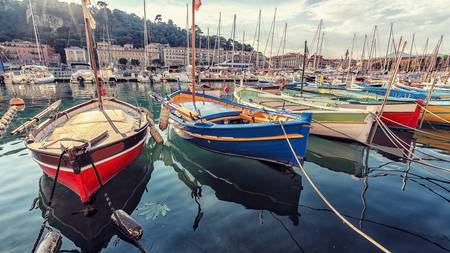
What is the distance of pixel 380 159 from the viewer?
36.7ft

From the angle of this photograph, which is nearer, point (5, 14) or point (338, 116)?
point (338, 116)

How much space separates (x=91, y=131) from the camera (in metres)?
7.93

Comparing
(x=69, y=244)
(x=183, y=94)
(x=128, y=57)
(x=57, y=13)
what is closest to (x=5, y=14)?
(x=57, y=13)

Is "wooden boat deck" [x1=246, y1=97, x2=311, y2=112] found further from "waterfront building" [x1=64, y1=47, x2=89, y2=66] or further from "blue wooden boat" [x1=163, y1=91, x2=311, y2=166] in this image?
"waterfront building" [x1=64, y1=47, x2=89, y2=66]

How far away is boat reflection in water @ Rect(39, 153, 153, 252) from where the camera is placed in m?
5.67

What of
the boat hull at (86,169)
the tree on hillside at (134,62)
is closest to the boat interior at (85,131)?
the boat hull at (86,169)

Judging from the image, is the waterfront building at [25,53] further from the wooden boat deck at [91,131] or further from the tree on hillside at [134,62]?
the wooden boat deck at [91,131]

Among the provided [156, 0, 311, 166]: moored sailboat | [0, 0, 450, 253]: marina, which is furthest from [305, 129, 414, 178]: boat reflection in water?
[156, 0, 311, 166]: moored sailboat

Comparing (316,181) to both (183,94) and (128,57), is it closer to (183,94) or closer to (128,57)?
(183,94)

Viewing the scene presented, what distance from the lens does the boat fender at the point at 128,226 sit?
5.33 metres

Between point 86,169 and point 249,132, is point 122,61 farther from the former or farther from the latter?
point 86,169

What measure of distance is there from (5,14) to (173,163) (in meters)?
207

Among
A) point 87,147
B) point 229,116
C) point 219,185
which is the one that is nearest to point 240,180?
point 219,185

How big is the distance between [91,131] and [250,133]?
5.95m
